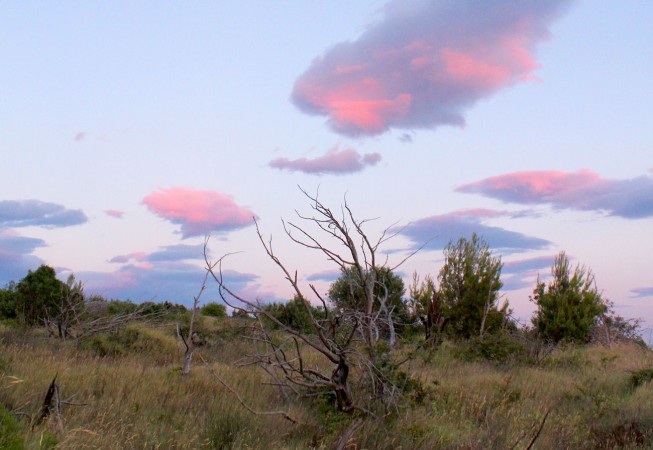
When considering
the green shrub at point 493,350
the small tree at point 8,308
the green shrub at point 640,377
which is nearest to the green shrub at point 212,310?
the small tree at point 8,308

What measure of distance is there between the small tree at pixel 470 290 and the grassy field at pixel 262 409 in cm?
1042

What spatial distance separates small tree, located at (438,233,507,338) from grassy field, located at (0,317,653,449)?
10420 mm

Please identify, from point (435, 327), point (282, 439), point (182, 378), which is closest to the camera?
point (282, 439)

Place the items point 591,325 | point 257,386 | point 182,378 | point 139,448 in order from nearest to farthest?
point 139,448
point 182,378
point 257,386
point 591,325

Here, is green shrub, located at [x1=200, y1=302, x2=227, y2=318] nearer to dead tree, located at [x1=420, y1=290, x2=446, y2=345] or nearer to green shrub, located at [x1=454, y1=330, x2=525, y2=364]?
dead tree, located at [x1=420, y1=290, x2=446, y2=345]

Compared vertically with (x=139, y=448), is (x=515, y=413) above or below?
below

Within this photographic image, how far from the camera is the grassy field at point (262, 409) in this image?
660 cm

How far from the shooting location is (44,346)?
12.2 metres

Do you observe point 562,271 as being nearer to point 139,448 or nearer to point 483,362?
point 483,362

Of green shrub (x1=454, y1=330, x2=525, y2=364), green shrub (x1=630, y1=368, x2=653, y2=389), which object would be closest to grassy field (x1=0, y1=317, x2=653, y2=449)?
green shrub (x1=630, y1=368, x2=653, y2=389)

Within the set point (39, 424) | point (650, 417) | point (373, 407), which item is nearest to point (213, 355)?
point (373, 407)

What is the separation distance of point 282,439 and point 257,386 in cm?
301

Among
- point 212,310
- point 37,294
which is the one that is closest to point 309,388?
point 37,294

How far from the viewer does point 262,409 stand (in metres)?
8.57
